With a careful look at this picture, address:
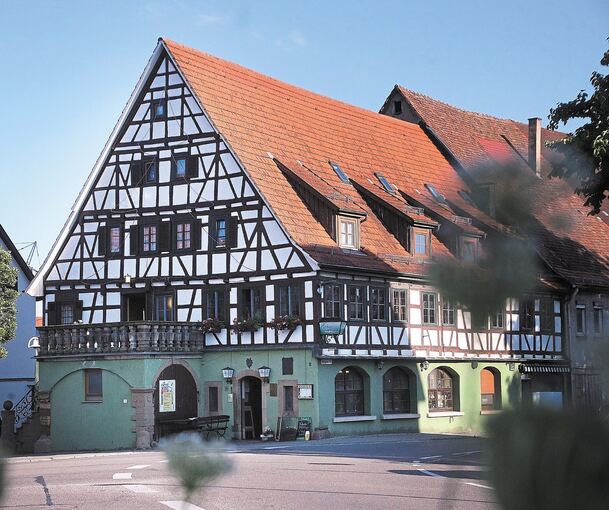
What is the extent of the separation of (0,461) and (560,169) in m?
1.33

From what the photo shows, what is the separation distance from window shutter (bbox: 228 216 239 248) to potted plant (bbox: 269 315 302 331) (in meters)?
2.83

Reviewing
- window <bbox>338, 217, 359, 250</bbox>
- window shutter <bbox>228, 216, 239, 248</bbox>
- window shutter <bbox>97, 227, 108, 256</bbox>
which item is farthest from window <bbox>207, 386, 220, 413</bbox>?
window shutter <bbox>97, 227, 108, 256</bbox>

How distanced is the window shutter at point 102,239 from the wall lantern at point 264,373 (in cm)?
721

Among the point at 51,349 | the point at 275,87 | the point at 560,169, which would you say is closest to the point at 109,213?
the point at 51,349

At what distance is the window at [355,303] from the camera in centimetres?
3341

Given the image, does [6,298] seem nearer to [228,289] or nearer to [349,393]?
[228,289]

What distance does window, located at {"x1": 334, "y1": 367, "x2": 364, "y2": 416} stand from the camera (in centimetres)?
3325

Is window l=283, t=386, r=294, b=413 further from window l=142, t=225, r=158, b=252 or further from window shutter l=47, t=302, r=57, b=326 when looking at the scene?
window shutter l=47, t=302, r=57, b=326

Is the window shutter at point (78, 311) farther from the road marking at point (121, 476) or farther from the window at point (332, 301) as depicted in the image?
the road marking at point (121, 476)

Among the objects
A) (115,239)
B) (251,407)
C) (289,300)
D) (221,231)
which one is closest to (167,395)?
(251,407)

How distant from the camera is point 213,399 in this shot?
3434cm

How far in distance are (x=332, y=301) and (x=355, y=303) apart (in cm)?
110

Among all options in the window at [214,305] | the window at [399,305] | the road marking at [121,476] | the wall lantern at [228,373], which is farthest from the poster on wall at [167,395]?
the road marking at [121,476]

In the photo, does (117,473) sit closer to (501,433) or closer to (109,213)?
(109,213)
